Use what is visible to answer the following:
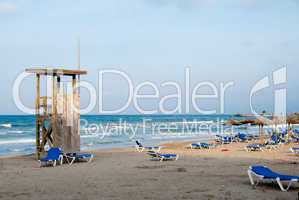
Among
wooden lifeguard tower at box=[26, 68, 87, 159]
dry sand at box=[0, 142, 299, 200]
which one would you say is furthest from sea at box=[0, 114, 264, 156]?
dry sand at box=[0, 142, 299, 200]

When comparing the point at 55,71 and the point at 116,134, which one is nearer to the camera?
the point at 55,71

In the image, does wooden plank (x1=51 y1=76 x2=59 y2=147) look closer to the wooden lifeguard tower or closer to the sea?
the wooden lifeguard tower

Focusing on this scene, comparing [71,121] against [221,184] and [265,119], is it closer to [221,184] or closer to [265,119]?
[221,184]

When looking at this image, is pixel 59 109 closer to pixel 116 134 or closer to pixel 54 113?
pixel 54 113

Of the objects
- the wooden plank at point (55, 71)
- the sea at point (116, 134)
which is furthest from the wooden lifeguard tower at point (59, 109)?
the sea at point (116, 134)

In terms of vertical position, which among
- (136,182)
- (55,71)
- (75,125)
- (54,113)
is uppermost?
(55,71)

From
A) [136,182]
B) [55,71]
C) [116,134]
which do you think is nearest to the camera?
[136,182]

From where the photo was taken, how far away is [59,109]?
13656 mm

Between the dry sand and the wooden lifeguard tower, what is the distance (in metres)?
1.12

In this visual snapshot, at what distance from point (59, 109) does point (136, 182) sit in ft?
18.8

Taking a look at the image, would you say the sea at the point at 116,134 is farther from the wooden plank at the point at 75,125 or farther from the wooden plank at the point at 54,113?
the wooden plank at the point at 75,125

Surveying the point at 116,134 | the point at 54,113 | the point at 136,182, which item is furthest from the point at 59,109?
the point at 116,134

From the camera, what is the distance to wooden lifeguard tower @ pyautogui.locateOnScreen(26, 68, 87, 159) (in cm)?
1340

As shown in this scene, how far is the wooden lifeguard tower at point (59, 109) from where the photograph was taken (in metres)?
13.4
